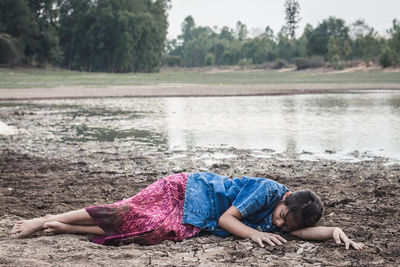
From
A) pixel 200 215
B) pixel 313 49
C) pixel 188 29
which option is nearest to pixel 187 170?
pixel 200 215

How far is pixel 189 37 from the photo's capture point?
171875mm

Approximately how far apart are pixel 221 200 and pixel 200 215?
0.21 metres

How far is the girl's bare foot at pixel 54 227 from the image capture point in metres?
3.83

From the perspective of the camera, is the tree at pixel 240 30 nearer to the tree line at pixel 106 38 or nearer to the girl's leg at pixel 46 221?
the tree line at pixel 106 38

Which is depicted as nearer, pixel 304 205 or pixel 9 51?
pixel 304 205

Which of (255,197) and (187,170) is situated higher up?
(255,197)

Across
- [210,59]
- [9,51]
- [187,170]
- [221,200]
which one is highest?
[210,59]

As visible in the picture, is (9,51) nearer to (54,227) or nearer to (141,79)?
(141,79)

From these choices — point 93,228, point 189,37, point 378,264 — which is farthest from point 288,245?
point 189,37

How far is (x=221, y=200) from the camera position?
12.6ft

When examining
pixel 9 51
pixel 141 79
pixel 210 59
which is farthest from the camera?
pixel 210 59

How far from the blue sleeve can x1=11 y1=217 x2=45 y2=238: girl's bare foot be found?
1617 millimetres

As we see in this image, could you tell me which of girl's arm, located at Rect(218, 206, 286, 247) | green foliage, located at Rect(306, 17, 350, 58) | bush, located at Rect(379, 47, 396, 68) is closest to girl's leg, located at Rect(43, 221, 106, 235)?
girl's arm, located at Rect(218, 206, 286, 247)

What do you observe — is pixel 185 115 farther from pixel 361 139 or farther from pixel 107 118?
pixel 361 139
